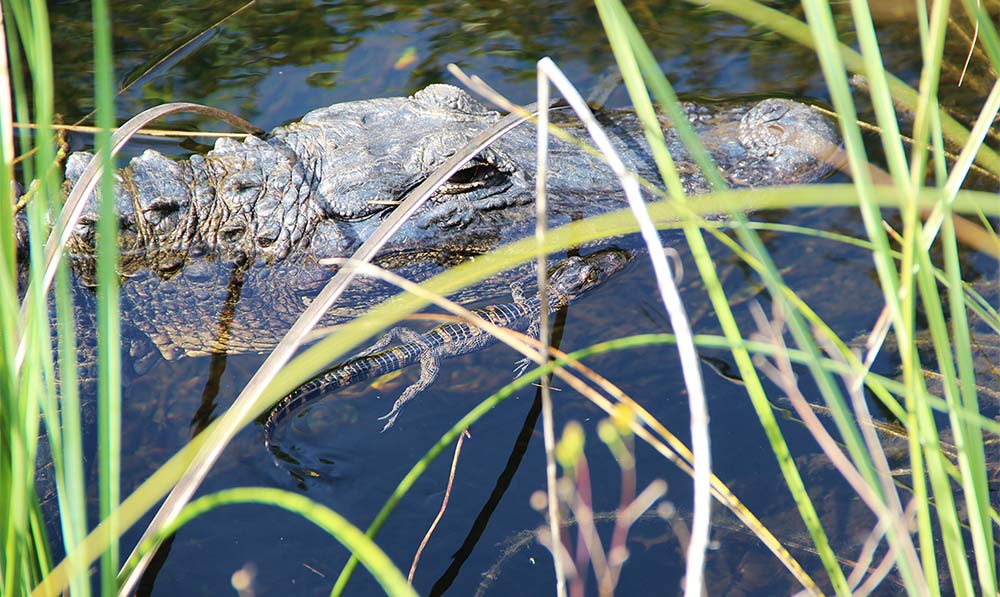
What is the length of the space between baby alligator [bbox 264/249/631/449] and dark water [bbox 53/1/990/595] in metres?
0.06

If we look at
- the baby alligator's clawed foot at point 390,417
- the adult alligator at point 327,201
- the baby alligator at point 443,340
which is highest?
the adult alligator at point 327,201

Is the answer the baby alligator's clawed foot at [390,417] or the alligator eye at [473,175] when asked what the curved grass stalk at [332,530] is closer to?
the baby alligator's clawed foot at [390,417]

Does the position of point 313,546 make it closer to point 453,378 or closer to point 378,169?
point 453,378

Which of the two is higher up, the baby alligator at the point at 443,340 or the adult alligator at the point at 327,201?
the adult alligator at the point at 327,201

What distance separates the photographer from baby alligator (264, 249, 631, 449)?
319 centimetres

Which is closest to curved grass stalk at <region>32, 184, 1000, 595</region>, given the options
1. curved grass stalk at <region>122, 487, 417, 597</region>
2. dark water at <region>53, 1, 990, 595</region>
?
curved grass stalk at <region>122, 487, 417, 597</region>

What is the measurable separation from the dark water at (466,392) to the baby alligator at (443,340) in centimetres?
6

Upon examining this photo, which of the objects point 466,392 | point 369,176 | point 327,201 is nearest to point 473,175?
point 369,176

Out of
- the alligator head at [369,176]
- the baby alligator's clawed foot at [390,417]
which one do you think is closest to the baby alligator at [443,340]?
the baby alligator's clawed foot at [390,417]

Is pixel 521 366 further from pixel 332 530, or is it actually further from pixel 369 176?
pixel 332 530

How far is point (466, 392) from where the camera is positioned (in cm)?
321

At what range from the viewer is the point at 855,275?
3385 mm

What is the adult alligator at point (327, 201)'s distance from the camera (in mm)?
3529

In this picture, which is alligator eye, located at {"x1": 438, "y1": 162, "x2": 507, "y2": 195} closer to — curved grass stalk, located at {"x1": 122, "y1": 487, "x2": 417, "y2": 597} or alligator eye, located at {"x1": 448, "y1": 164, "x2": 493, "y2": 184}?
alligator eye, located at {"x1": 448, "y1": 164, "x2": 493, "y2": 184}
